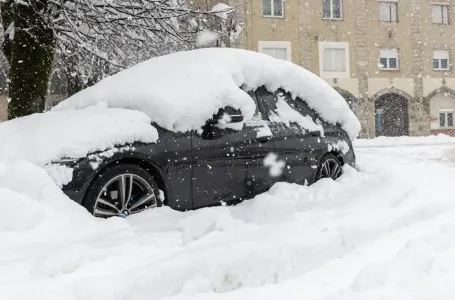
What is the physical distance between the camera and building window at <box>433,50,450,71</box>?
94.4 feet

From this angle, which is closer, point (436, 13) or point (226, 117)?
point (226, 117)

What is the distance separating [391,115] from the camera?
28.2 metres

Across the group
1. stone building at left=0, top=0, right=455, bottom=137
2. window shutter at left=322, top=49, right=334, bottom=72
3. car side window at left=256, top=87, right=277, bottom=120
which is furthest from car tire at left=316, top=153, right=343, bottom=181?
window shutter at left=322, top=49, right=334, bottom=72

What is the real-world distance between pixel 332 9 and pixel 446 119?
9879 millimetres

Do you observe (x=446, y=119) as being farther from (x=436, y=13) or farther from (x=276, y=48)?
(x=276, y=48)

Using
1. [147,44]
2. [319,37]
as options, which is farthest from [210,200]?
[319,37]

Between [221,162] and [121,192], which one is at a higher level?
[221,162]

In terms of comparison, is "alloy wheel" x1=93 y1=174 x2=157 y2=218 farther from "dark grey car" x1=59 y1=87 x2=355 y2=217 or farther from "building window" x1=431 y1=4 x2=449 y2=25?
"building window" x1=431 y1=4 x2=449 y2=25

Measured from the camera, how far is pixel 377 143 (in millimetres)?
22500

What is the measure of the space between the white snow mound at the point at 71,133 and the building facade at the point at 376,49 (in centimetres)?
2115

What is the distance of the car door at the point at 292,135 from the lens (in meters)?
5.63

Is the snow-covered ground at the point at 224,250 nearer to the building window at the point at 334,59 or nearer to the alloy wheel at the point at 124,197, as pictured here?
the alloy wheel at the point at 124,197

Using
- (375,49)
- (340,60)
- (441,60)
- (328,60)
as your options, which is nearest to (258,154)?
(328,60)

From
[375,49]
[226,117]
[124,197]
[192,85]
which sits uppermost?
[375,49]
